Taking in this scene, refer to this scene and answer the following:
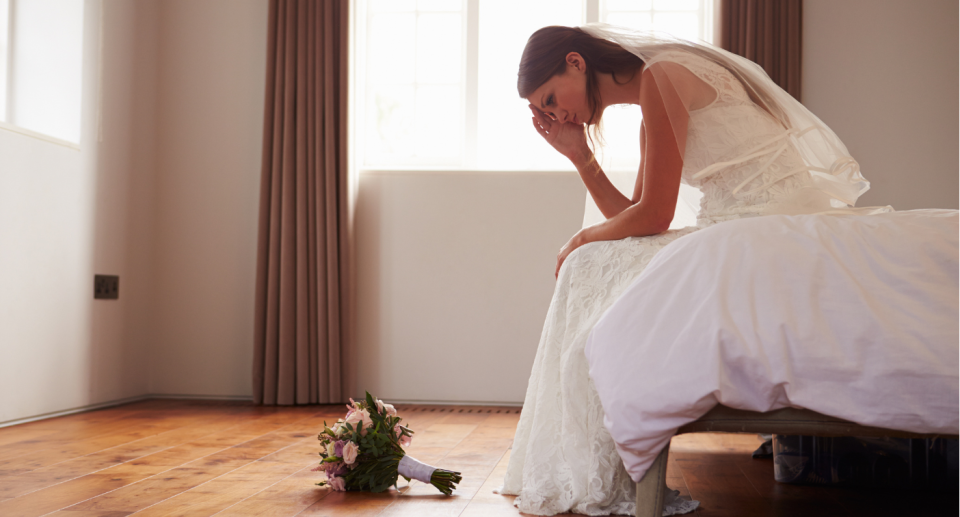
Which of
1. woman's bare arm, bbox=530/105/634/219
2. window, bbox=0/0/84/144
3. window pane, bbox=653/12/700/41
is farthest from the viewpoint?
window pane, bbox=653/12/700/41

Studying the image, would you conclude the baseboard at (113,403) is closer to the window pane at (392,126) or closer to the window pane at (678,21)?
the window pane at (392,126)

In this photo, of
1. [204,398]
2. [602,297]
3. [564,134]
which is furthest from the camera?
[204,398]

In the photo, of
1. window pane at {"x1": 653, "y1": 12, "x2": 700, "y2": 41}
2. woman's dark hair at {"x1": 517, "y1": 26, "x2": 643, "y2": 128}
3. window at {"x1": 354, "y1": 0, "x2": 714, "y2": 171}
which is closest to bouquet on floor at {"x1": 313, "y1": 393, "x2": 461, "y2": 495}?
woman's dark hair at {"x1": 517, "y1": 26, "x2": 643, "y2": 128}

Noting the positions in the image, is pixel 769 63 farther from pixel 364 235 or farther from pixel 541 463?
pixel 541 463

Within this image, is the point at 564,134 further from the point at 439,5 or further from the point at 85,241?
the point at 85,241

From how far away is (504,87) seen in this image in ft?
11.7

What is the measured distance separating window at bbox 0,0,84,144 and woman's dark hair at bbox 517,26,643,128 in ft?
7.22

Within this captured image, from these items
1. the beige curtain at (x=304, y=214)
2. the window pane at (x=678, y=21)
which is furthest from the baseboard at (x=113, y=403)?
the window pane at (x=678, y=21)

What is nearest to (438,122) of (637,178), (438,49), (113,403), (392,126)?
(392,126)

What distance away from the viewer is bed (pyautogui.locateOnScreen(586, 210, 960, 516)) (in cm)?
102

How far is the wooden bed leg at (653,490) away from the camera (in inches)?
44.7

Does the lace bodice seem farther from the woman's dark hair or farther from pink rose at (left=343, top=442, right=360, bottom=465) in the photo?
pink rose at (left=343, top=442, right=360, bottom=465)

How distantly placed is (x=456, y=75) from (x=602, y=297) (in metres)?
2.40

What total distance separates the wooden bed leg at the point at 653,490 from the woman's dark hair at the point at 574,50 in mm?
1008
